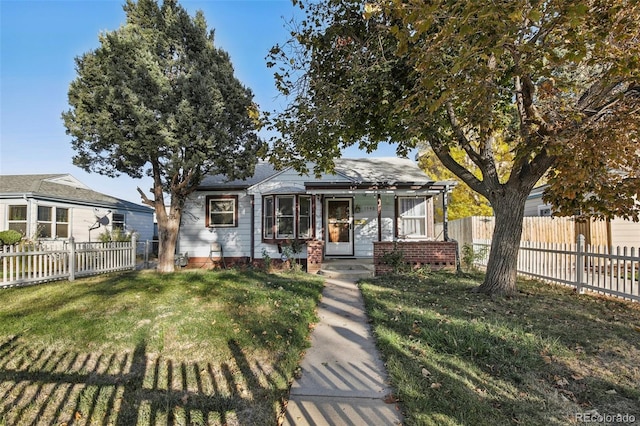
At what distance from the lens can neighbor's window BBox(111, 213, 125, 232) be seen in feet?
64.0

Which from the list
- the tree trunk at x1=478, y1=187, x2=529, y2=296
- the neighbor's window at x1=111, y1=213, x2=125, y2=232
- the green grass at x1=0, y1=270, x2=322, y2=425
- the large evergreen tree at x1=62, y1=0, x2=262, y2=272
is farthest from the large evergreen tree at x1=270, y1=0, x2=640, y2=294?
the neighbor's window at x1=111, y1=213, x2=125, y2=232

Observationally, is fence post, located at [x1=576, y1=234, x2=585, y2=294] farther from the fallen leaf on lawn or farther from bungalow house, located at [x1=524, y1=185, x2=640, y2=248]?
the fallen leaf on lawn

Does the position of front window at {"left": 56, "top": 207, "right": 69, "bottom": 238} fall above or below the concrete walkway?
above

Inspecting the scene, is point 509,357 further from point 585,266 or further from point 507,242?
point 585,266

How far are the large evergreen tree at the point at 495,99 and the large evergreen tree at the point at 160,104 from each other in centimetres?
245

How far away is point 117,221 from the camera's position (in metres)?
19.9

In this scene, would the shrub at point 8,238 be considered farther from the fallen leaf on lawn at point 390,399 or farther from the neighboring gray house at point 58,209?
the fallen leaf on lawn at point 390,399

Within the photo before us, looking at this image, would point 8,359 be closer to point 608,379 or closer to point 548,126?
point 608,379

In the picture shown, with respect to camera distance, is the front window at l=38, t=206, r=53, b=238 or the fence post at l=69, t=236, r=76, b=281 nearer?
the fence post at l=69, t=236, r=76, b=281

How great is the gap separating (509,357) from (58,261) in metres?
10.3

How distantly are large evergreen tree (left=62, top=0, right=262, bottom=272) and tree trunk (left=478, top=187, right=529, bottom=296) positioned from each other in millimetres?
6554

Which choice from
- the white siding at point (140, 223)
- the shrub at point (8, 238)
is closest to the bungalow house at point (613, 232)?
the shrub at point (8, 238)

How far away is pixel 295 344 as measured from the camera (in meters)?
4.60

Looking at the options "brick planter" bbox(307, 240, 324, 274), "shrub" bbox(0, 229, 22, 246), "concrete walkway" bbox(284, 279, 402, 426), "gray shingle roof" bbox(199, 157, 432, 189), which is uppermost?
"gray shingle roof" bbox(199, 157, 432, 189)
